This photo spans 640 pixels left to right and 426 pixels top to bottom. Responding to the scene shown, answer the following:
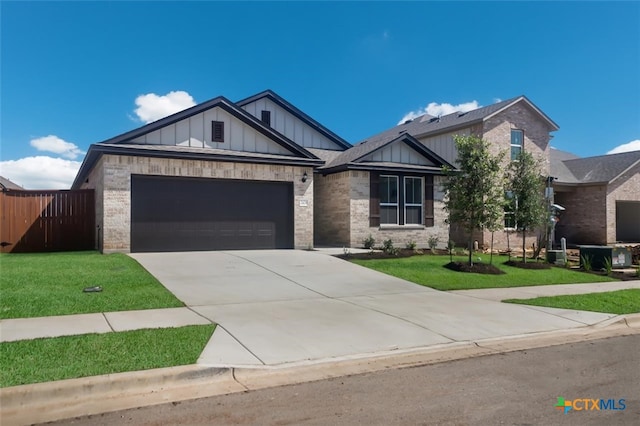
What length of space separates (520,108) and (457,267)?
513 inches

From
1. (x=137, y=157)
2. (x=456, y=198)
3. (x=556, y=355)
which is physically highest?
(x=137, y=157)

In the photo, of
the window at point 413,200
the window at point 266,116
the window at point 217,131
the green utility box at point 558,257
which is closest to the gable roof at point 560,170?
the green utility box at point 558,257

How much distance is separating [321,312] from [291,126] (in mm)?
20147

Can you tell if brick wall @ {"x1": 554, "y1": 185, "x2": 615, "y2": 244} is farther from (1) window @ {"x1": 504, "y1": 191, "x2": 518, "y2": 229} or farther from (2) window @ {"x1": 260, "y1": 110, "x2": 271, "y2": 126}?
(2) window @ {"x1": 260, "y1": 110, "x2": 271, "y2": 126}

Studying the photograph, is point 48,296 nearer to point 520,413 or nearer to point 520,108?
point 520,413

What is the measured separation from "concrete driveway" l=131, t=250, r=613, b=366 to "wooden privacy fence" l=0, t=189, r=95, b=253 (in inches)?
211

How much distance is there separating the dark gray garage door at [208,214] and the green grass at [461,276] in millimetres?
4131

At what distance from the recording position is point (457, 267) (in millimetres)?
14820

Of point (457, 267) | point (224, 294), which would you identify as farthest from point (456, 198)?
point (224, 294)

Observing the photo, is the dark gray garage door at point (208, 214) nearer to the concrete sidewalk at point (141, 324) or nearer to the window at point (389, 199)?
the window at point (389, 199)

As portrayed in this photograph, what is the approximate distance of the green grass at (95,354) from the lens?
489 centimetres

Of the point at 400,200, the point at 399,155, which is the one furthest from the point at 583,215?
the point at 399,155

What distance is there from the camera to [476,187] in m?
14.7

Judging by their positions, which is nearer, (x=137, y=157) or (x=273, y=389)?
(x=273, y=389)
